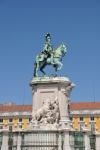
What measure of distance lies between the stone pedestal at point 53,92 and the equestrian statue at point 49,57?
1.50 metres

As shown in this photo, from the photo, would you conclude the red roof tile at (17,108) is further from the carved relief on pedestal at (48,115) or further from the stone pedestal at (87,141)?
the stone pedestal at (87,141)

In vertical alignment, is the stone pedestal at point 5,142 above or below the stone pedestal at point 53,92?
below

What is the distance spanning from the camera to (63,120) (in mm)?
29141

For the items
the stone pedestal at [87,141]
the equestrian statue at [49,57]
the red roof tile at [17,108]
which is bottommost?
the stone pedestal at [87,141]

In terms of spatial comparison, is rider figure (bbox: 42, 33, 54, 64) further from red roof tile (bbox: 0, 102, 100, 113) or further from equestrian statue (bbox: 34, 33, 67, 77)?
red roof tile (bbox: 0, 102, 100, 113)

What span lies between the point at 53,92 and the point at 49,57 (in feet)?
12.0

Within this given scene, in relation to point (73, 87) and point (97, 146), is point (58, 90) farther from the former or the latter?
point (97, 146)

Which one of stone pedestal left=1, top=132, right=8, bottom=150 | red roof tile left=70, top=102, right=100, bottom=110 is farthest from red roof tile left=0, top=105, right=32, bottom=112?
stone pedestal left=1, top=132, right=8, bottom=150

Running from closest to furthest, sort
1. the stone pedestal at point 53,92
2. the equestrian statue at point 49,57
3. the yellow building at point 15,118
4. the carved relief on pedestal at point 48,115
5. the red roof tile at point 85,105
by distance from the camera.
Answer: the carved relief on pedestal at point 48,115 < the stone pedestal at point 53,92 < the equestrian statue at point 49,57 < the yellow building at point 15,118 < the red roof tile at point 85,105

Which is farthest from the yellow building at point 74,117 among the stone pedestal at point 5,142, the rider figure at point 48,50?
the stone pedestal at point 5,142

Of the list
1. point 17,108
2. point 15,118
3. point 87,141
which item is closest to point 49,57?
point 87,141

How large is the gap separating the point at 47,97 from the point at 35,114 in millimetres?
1830

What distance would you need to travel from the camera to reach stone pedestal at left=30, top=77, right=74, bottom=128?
98.2 ft

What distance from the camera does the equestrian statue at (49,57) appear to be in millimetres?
31873
